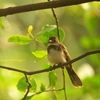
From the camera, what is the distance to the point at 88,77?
2305 mm

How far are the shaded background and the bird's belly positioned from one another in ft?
0.26

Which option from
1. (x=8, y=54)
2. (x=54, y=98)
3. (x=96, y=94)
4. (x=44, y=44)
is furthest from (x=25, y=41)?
(x=8, y=54)

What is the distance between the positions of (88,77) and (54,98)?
75 centimetres

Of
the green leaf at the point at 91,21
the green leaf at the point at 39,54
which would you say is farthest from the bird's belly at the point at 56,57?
the green leaf at the point at 91,21

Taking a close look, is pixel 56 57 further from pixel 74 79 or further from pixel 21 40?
pixel 21 40

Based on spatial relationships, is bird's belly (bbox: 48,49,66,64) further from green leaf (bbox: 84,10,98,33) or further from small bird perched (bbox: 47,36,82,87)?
green leaf (bbox: 84,10,98,33)

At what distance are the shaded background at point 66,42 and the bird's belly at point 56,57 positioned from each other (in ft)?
0.26

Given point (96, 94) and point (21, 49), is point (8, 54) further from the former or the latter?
point (96, 94)

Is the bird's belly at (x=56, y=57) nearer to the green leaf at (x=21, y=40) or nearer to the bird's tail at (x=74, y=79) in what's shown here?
the bird's tail at (x=74, y=79)

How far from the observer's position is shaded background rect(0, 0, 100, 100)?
2.32 metres

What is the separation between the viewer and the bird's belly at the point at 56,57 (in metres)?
1.79

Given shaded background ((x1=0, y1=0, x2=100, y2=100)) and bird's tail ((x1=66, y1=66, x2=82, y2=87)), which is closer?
bird's tail ((x1=66, y1=66, x2=82, y2=87))

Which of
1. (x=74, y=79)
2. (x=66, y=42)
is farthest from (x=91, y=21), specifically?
(x=66, y=42)

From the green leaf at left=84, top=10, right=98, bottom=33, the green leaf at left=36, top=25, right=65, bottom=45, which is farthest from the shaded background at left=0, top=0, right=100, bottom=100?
the green leaf at left=36, top=25, right=65, bottom=45
